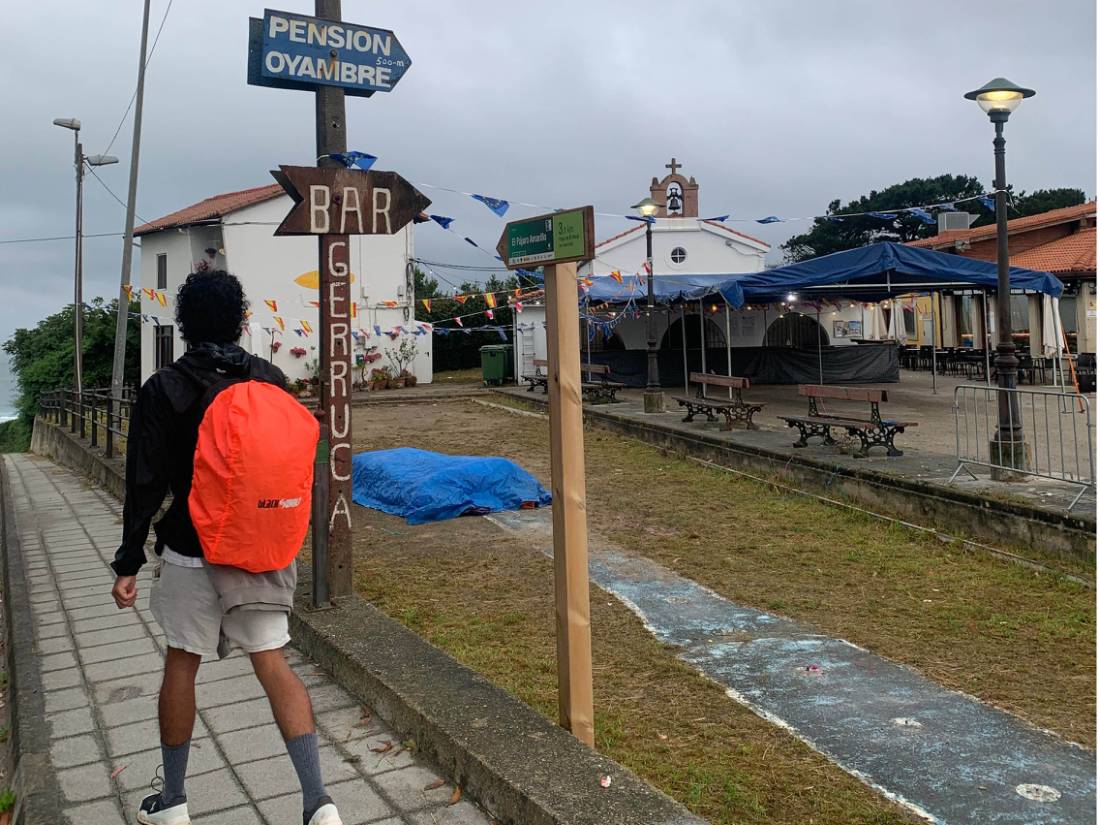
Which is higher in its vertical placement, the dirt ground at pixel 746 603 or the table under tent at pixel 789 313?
the table under tent at pixel 789 313

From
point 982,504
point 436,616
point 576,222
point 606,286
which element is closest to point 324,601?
point 436,616

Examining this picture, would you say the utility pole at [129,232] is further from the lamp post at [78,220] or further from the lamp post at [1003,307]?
the lamp post at [1003,307]

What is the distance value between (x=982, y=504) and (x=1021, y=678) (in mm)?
3521

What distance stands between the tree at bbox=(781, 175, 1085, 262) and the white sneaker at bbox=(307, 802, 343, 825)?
170ft

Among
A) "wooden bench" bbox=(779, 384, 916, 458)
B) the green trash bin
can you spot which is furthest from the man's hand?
the green trash bin

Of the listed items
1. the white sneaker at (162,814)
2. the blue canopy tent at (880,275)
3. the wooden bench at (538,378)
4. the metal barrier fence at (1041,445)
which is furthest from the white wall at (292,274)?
A: the white sneaker at (162,814)

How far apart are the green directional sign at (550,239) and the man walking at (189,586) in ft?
3.60

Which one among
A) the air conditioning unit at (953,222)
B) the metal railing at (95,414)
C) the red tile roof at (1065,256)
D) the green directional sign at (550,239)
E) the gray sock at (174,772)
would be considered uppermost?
the air conditioning unit at (953,222)

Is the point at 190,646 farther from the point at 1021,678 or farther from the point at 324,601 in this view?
the point at 1021,678

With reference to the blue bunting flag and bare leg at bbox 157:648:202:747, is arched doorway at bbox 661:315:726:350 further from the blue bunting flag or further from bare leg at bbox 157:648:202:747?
bare leg at bbox 157:648:202:747

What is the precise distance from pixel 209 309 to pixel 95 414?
43.3 feet

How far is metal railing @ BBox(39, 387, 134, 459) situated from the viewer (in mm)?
12820

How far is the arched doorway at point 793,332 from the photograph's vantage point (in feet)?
88.5

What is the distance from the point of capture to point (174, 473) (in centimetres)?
296
